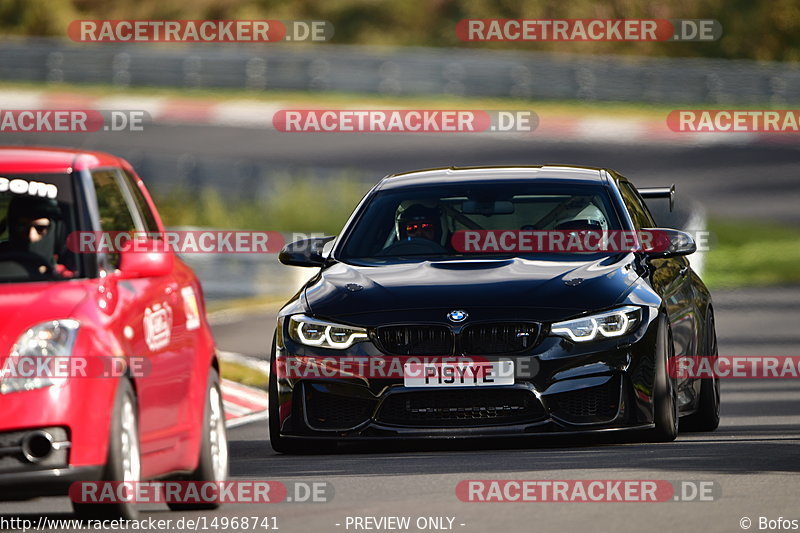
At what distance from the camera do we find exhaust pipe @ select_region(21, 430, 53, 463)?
781 centimetres

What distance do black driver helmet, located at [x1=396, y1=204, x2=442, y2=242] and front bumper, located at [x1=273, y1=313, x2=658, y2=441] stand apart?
143 cm

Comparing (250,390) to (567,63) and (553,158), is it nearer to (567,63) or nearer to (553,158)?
(553,158)

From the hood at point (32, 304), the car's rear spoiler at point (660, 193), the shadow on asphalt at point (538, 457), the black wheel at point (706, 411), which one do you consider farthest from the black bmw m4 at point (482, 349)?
the hood at point (32, 304)

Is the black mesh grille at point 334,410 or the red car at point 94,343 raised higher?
the red car at point 94,343

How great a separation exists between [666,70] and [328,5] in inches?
716

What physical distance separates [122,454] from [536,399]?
10.2ft

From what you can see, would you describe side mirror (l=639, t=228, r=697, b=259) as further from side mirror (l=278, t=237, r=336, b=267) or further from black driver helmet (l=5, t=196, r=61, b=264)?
black driver helmet (l=5, t=196, r=61, b=264)

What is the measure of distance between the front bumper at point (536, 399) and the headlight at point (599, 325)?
4 centimetres

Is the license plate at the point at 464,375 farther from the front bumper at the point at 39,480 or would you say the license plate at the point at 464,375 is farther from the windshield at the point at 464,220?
the front bumper at the point at 39,480

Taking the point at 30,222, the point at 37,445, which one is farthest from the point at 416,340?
the point at 37,445

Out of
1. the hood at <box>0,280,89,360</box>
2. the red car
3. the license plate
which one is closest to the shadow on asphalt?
the license plate

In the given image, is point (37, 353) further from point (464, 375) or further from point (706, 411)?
point (706, 411)

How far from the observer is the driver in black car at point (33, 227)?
8.62m

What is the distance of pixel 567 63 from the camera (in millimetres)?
Answer: 47000
